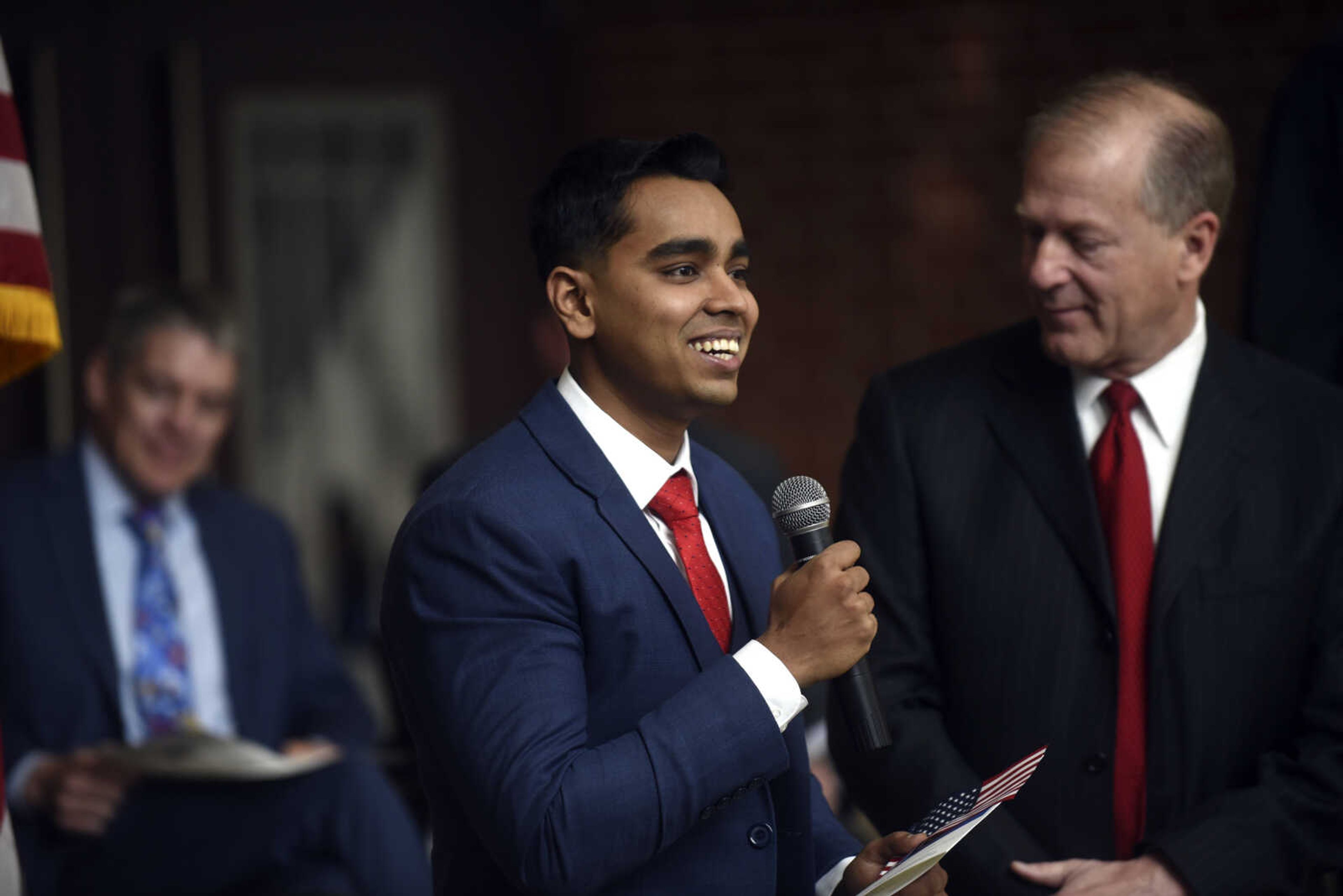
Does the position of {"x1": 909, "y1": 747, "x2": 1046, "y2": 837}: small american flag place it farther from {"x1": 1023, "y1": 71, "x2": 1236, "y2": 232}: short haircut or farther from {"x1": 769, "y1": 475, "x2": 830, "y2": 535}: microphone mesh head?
{"x1": 1023, "y1": 71, "x2": 1236, "y2": 232}: short haircut

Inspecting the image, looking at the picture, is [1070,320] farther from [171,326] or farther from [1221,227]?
[171,326]

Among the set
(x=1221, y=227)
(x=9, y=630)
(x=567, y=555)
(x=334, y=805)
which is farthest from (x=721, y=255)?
(x=9, y=630)

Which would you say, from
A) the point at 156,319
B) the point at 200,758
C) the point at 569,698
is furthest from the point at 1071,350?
the point at 156,319

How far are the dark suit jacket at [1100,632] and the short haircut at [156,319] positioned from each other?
219 centimetres

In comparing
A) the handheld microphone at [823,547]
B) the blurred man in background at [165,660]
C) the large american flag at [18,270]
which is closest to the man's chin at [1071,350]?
the handheld microphone at [823,547]

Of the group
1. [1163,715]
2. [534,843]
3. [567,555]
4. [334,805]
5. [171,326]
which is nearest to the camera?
[534,843]

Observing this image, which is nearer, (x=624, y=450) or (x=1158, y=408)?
(x=624, y=450)

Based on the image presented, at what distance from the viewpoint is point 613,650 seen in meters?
1.53

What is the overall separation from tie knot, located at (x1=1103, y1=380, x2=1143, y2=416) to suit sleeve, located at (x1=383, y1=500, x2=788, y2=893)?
813 millimetres

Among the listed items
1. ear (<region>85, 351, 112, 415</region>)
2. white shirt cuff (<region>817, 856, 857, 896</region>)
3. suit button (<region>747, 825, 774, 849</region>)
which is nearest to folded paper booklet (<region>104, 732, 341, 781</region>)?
ear (<region>85, 351, 112, 415</region>)

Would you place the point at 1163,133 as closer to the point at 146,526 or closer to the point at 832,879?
the point at 832,879

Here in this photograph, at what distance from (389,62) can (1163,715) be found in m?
4.09

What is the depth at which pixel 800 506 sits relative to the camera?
1620 millimetres

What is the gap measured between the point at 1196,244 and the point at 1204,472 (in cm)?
31
